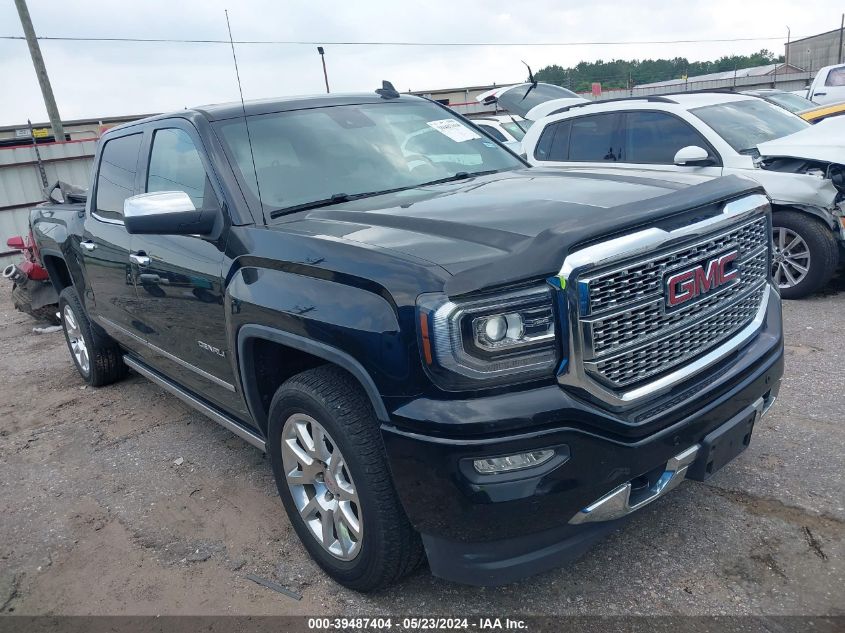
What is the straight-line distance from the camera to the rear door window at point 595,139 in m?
6.91

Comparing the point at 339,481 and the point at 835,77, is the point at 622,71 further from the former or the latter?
the point at 339,481

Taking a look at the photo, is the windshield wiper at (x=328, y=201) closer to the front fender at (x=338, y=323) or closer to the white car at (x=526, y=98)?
the front fender at (x=338, y=323)

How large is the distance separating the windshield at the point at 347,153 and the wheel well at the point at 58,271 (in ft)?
10.6

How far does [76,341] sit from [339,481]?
414 cm

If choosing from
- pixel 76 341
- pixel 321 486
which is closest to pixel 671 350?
pixel 321 486

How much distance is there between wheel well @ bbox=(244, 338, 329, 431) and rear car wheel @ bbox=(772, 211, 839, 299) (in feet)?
15.1

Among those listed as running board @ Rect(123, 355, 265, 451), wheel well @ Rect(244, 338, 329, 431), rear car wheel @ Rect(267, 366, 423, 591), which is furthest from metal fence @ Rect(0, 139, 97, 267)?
rear car wheel @ Rect(267, 366, 423, 591)

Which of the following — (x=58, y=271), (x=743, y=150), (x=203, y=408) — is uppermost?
(x=743, y=150)

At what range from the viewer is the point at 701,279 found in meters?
2.45

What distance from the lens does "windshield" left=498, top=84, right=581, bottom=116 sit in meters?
11.0

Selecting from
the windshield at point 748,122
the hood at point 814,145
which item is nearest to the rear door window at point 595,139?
the windshield at point 748,122

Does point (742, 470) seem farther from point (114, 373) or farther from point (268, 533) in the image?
point (114, 373)

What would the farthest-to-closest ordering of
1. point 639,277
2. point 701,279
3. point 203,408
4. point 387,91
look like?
point 387,91 → point 203,408 → point 701,279 → point 639,277

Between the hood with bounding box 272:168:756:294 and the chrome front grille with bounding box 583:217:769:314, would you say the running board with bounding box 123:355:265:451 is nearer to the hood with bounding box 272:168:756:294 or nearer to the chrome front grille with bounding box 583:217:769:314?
the hood with bounding box 272:168:756:294
